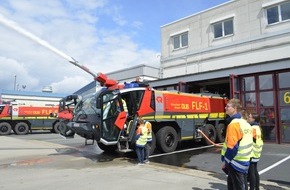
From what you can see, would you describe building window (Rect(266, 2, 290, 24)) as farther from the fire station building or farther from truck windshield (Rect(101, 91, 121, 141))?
truck windshield (Rect(101, 91, 121, 141))

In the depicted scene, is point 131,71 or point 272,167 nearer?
point 272,167

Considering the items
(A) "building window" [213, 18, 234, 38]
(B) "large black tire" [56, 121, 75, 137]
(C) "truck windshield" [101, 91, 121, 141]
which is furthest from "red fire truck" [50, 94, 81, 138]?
(A) "building window" [213, 18, 234, 38]

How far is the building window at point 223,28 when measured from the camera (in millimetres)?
22750

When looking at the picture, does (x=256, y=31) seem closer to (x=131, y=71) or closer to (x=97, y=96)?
(x=131, y=71)

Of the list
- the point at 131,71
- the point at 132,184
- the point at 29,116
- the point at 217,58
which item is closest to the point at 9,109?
the point at 29,116

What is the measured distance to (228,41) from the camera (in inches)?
882

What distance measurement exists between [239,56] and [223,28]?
2846 mm

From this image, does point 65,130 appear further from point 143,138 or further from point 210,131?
point 210,131

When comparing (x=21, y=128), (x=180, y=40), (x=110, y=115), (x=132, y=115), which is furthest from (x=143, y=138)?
(x=21, y=128)

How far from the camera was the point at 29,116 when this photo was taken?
2612 centimetres

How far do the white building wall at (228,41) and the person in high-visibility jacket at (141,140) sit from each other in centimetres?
1282

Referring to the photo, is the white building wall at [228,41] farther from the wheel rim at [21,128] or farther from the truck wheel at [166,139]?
the wheel rim at [21,128]

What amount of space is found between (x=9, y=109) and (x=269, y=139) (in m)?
19.7

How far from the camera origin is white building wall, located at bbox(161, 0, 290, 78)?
20.1 meters
